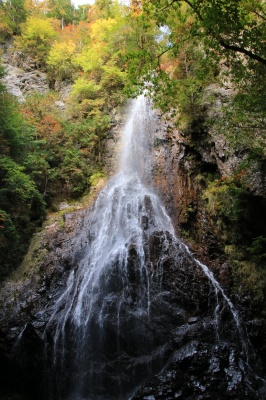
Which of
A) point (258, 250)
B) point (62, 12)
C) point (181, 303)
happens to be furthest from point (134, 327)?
point (62, 12)

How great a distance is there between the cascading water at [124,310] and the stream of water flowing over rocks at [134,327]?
26mm

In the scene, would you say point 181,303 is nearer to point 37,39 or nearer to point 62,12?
point 37,39

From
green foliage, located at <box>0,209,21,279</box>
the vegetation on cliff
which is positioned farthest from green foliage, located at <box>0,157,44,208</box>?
green foliage, located at <box>0,209,21,279</box>

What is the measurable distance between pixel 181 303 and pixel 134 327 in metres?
1.53

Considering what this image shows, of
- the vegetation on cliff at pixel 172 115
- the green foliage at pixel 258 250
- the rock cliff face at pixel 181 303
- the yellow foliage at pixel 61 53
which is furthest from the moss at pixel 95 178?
the yellow foliage at pixel 61 53

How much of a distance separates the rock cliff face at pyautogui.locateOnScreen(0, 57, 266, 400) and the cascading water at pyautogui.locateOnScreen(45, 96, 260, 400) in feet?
0.20

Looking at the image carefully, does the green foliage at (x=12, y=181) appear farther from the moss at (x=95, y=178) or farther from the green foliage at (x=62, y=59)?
the green foliage at (x=62, y=59)

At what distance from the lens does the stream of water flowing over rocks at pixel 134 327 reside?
20.9ft

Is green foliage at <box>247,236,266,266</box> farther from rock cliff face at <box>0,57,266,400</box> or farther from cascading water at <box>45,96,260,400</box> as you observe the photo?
A: cascading water at <box>45,96,260,400</box>

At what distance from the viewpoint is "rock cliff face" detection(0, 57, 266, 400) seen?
627 cm

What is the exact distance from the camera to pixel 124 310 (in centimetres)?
805

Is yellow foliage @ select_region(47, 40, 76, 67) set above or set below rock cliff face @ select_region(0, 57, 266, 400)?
above

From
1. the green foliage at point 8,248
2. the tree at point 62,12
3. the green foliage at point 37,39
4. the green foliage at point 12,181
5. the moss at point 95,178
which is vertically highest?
the tree at point 62,12

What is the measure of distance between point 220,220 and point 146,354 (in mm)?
5051
